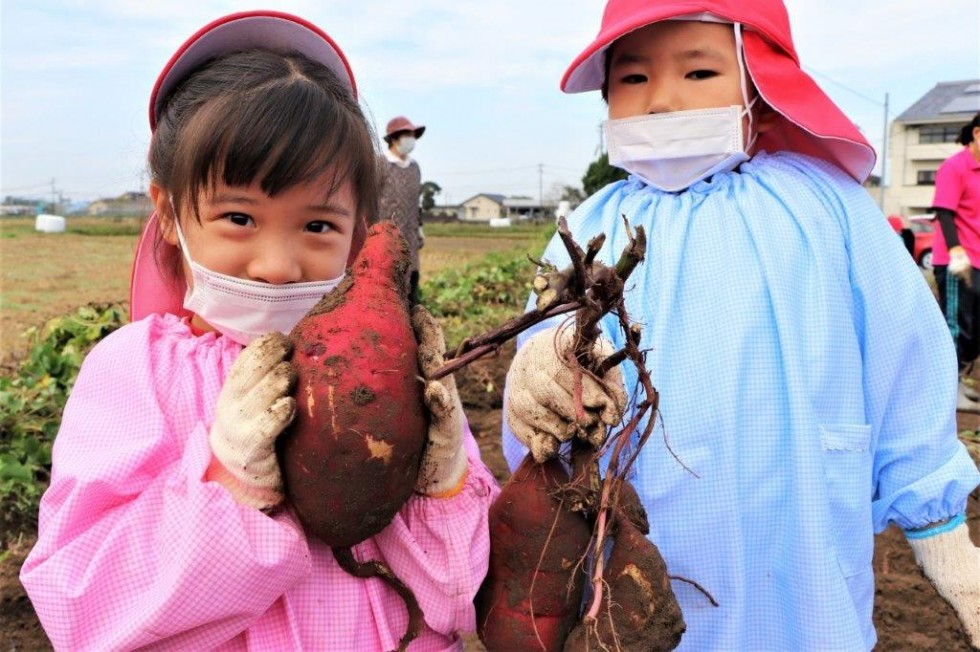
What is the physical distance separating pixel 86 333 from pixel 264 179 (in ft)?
16.3

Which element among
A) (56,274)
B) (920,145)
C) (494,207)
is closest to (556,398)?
(56,274)

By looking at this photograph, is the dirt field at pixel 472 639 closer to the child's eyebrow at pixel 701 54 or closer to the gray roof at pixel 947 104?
the child's eyebrow at pixel 701 54

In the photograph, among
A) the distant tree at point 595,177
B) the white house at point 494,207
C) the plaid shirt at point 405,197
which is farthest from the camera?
the white house at point 494,207

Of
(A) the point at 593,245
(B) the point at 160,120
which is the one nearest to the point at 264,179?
(B) the point at 160,120

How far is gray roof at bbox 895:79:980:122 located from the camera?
141 feet

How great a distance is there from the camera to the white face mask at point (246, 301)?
132cm

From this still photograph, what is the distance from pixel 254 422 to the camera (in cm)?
108

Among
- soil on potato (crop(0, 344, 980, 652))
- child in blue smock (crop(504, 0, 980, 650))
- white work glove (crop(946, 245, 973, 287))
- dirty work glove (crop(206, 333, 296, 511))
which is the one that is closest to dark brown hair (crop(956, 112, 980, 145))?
white work glove (crop(946, 245, 973, 287))

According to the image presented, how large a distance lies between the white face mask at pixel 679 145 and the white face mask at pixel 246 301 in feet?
2.72

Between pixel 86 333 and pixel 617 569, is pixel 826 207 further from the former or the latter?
pixel 86 333

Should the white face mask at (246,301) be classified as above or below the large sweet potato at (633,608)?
above

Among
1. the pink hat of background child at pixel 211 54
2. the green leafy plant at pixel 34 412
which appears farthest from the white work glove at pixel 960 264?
the green leafy plant at pixel 34 412

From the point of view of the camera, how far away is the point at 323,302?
1236 mm

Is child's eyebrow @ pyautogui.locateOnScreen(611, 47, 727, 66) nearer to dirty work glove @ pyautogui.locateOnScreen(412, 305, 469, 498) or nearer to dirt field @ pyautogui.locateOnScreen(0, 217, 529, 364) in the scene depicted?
dirty work glove @ pyautogui.locateOnScreen(412, 305, 469, 498)
